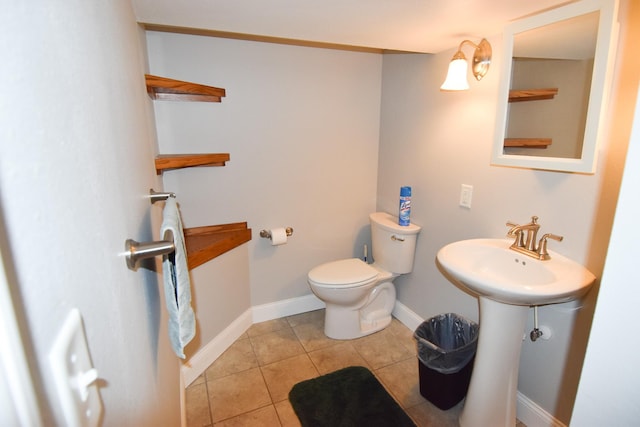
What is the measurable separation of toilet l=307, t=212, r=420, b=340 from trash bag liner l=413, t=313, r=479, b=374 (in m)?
0.47

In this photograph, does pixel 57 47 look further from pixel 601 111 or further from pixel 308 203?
pixel 308 203

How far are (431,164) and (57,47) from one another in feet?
6.38

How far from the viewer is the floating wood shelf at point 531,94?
1324 millimetres

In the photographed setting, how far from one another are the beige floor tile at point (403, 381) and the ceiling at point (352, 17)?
185cm

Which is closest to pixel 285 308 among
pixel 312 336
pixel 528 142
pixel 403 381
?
pixel 312 336

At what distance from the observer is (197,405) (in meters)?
1.70

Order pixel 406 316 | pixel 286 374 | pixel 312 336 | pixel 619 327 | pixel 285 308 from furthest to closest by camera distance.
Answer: pixel 285 308
pixel 406 316
pixel 312 336
pixel 286 374
pixel 619 327

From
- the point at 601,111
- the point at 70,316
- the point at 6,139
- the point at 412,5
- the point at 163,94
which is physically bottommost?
the point at 70,316

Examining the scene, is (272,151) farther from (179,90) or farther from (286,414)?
(286,414)

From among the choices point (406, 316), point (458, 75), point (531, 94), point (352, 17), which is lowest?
point (406, 316)

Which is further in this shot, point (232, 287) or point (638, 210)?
point (232, 287)

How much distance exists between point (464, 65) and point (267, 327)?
6.78ft

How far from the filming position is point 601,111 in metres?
1.15

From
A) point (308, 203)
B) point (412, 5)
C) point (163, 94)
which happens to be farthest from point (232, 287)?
point (412, 5)
